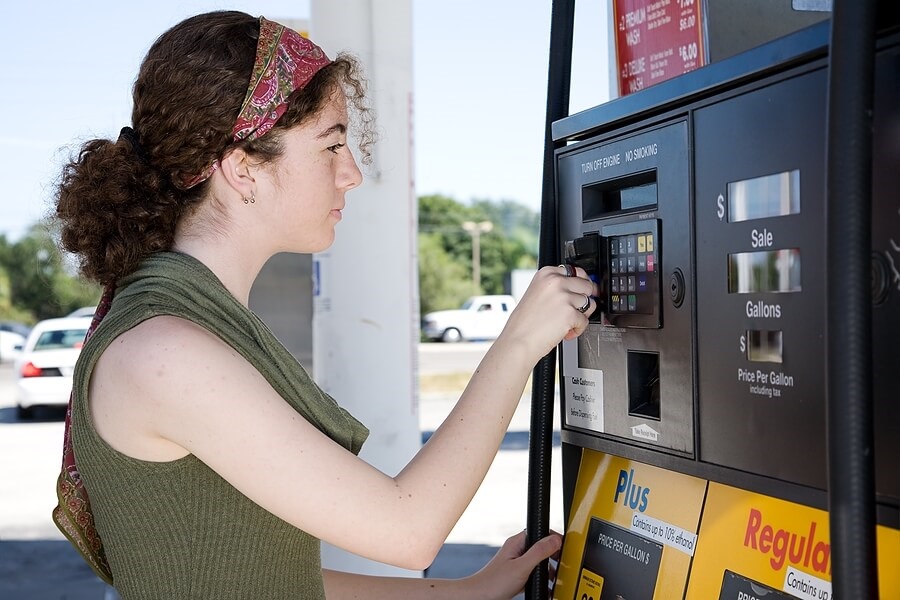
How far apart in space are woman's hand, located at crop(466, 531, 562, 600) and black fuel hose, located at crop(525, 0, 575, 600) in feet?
0.06

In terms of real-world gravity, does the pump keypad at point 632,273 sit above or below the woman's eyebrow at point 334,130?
below

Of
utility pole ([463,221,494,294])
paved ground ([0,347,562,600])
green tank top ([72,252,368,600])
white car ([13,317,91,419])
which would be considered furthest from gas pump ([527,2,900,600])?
utility pole ([463,221,494,294])

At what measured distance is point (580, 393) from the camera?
1611mm

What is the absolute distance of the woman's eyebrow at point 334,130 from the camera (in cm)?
150

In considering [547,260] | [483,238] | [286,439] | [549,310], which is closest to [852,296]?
A: [549,310]

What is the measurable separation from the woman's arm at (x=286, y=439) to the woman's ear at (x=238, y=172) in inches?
10.5

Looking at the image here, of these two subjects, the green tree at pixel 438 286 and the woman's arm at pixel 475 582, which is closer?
the woman's arm at pixel 475 582

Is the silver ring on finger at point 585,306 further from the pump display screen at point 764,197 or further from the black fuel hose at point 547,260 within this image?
the pump display screen at point 764,197

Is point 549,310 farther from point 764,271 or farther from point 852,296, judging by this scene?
point 852,296

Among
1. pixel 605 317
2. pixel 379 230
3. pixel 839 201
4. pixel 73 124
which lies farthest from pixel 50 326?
pixel 839 201

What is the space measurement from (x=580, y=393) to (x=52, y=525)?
20.3ft

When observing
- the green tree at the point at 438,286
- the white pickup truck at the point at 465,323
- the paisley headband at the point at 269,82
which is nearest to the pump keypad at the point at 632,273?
the paisley headband at the point at 269,82

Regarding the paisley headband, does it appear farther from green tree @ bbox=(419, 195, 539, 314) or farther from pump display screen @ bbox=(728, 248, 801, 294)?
green tree @ bbox=(419, 195, 539, 314)

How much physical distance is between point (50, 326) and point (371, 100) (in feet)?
27.0
